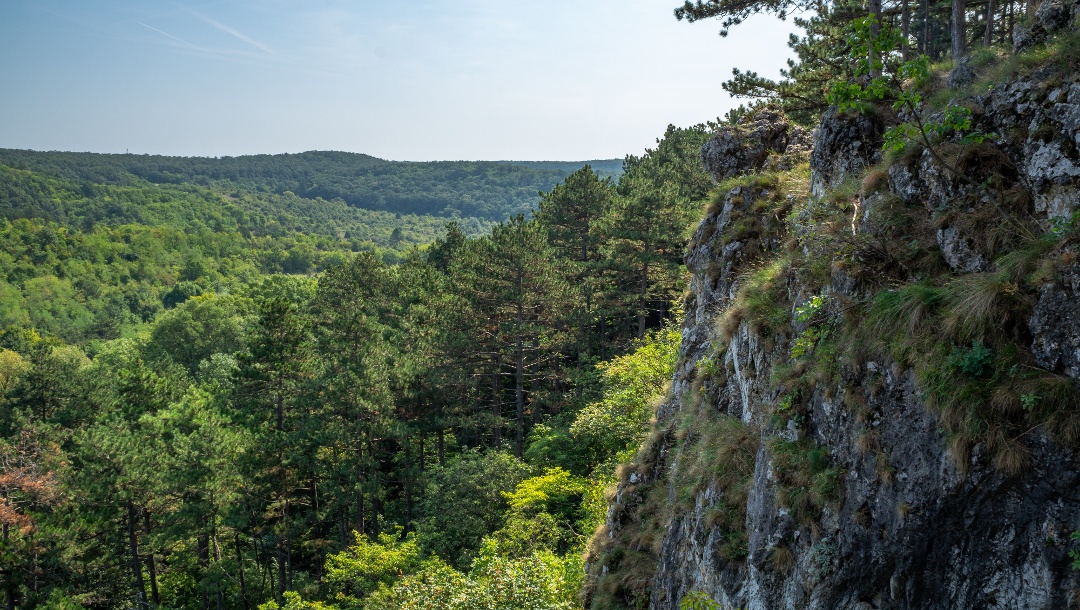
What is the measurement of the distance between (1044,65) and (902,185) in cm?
172

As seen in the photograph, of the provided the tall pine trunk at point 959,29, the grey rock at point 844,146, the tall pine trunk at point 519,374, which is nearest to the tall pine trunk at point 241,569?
the tall pine trunk at point 519,374

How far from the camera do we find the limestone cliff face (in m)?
5.29

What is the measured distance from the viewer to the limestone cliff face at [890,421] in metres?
5.29

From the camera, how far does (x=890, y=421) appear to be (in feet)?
20.3

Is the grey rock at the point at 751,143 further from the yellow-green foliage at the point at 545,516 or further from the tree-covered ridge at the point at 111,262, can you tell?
the tree-covered ridge at the point at 111,262

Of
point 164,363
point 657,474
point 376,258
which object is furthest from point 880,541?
point 164,363

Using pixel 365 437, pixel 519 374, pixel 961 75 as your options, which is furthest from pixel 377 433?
pixel 961 75

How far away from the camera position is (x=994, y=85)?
698 centimetres

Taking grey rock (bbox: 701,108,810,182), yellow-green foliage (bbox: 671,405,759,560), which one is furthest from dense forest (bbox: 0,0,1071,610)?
yellow-green foliage (bbox: 671,405,759,560)

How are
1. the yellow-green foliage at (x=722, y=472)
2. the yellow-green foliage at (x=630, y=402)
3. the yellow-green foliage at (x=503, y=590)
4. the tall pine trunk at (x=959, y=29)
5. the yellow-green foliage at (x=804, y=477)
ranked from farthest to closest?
the yellow-green foliage at (x=630, y=402) → the tall pine trunk at (x=959, y=29) → the yellow-green foliage at (x=503, y=590) → the yellow-green foliage at (x=722, y=472) → the yellow-green foliage at (x=804, y=477)

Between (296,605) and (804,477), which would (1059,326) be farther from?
(296,605)

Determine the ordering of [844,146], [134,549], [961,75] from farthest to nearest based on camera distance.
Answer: [134,549], [844,146], [961,75]

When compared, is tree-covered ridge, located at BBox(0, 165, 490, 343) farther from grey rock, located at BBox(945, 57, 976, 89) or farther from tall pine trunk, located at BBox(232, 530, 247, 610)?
grey rock, located at BBox(945, 57, 976, 89)

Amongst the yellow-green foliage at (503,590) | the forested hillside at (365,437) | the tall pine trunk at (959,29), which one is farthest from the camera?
the forested hillside at (365,437)
